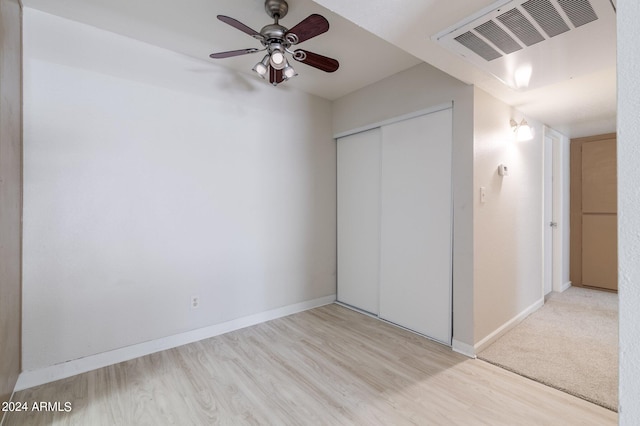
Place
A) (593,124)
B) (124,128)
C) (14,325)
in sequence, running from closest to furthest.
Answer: (14,325), (124,128), (593,124)

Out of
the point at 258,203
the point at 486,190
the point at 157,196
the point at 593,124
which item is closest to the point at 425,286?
the point at 486,190

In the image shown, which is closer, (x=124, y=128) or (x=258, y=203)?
(x=124, y=128)

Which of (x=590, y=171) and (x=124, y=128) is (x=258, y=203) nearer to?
(x=124, y=128)

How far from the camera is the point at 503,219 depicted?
258cm

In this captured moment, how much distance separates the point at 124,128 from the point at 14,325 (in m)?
1.47

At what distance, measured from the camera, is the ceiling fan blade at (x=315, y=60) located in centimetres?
189

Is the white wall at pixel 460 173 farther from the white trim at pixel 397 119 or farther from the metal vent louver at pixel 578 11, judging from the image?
the metal vent louver at pixel 578 11

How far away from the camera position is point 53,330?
196cm

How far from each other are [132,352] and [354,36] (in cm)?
302

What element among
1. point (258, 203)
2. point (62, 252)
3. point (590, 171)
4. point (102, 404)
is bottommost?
point (102, 404)

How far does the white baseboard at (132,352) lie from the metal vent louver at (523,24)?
2.84 meters

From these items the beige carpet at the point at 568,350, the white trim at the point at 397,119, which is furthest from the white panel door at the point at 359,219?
the beige carpet at the point at 568,350

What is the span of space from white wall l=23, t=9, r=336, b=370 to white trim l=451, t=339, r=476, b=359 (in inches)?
64.3

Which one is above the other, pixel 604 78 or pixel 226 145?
pixel 604 78
